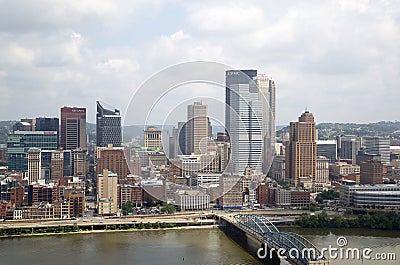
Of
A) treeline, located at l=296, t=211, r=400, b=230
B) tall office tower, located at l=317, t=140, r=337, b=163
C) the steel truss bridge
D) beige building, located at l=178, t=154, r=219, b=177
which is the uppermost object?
tall office tower, located at l=317, t=140, r=337, b=163

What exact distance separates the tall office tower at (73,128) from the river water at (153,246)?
30.3 feet

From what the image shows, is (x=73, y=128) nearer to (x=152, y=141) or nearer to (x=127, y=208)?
(x=127, y=208)

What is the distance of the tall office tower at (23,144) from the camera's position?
529 inches

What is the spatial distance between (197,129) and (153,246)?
5.37 feet

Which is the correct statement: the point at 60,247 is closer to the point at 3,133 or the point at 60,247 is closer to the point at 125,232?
the point at 125,232

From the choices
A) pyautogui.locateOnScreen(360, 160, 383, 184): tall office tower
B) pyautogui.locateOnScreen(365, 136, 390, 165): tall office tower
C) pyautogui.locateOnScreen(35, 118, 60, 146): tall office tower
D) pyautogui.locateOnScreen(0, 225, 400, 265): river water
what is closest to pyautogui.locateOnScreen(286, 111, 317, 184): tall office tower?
pyautogui.locateOnScreen(360, 160, 383, 184): tall office tower

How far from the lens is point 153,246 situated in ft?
20.0

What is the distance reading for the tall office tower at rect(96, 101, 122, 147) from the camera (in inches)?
583

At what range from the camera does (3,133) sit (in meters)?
17.8

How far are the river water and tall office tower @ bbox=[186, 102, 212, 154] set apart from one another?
3.88ft

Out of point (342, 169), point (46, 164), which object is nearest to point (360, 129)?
point (342, 169)

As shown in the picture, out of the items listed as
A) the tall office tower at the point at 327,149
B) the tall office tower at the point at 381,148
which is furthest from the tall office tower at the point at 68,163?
the tall office tower at the point at 381,148

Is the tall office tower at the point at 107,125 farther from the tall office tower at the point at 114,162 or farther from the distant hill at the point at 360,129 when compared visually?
the distant hill at the point at 360,129

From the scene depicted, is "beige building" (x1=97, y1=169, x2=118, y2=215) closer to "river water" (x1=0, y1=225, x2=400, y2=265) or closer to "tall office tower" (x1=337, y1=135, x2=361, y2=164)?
"river water" (x1=0, y1=225, x2=400, y2=265)
